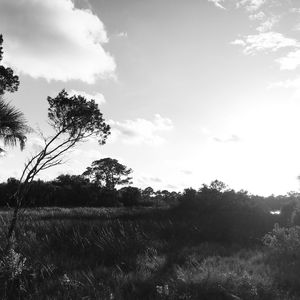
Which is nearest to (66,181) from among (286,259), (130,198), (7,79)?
(130,198)

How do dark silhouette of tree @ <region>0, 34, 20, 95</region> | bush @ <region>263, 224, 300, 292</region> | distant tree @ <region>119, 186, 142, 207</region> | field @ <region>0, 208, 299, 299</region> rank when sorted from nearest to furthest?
field @ <region>0, 208, 299, 299</region> < bush @ <region>263, 224, 300, 292</region> < dark silhouette of tree @ <region>0, 34, 20, 95</region> < distant tree @ <region>119, 186, 142, 207</region>

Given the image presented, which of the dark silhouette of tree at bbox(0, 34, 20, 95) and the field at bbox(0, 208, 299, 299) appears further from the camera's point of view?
the dark silhouette of tree at bbox(0, 34, 20, 95)

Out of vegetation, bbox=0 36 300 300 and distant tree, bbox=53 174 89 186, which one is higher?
distant tree, bbox=53 174 89 186

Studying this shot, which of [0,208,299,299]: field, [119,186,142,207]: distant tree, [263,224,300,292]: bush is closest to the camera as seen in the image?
[0,208,299,299]: field

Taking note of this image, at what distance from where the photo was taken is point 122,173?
239ft

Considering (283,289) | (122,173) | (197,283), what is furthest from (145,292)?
(122,173)

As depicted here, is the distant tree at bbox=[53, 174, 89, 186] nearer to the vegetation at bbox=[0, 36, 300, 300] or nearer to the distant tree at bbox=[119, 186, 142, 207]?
the distant tree at bbox=[119, 186, 142, 207]

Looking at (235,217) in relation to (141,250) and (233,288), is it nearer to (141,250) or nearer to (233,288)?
(141,250)

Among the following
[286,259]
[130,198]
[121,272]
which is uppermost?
[130,198]

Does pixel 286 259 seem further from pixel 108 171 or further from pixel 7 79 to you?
pixel 108 171

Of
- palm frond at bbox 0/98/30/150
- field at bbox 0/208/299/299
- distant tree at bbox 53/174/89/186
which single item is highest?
distant tree at bbox 53/174/89/186

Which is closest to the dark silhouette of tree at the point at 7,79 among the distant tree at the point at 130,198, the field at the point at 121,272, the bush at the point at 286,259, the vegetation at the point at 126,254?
the vegetation at the point at 126,254

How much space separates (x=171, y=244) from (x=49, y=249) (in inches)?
151

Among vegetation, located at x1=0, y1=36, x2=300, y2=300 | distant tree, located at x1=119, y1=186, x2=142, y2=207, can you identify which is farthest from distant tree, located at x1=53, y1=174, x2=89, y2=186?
vegetation, located at x1=0, y1=36, x2=300, y2=300
